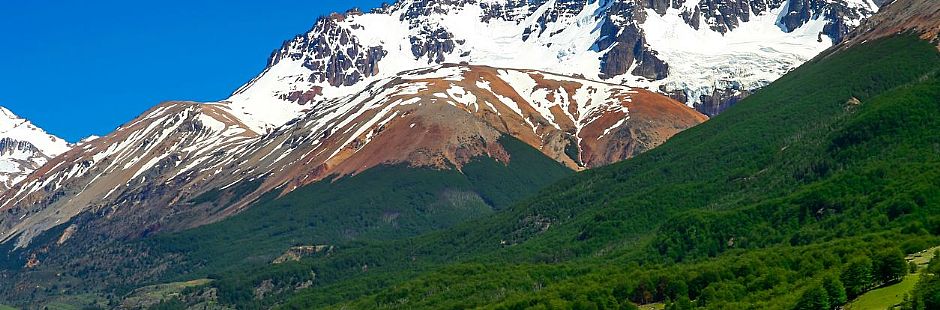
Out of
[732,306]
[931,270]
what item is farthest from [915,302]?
[732,306]

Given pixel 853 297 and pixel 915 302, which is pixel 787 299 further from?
pixel 915 302

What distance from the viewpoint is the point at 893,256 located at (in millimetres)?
176500

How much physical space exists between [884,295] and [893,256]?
12351 mm

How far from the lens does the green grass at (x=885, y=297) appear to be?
159 metres

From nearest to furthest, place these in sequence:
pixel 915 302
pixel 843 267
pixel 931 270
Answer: pixel 915 302, pixel 931 270, pixel 843 267

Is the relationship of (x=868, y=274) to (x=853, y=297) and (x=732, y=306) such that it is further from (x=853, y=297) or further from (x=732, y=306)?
(x=732, y=306)

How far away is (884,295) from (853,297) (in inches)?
277

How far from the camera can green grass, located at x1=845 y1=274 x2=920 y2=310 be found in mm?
158625

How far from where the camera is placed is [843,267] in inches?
7362

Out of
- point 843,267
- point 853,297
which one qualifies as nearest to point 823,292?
point 853,297

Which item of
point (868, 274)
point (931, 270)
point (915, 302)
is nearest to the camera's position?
point (915, 302)

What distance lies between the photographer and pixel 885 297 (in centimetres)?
16338

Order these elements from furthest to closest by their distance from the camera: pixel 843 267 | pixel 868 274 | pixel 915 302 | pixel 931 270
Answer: pixel 843 267 < pixel 868 274 < pixel 931 270 < pixel 915 302

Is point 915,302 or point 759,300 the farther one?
point 759,300
